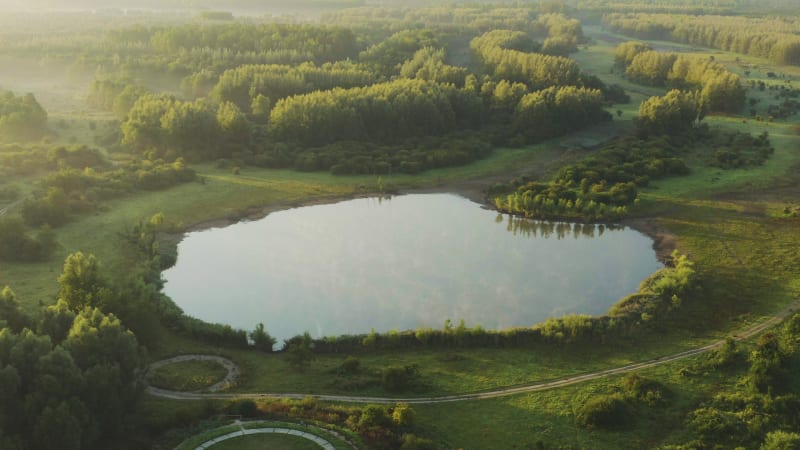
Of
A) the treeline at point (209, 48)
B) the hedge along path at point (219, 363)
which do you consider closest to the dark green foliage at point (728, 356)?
the hedge along path at point (219, 363)

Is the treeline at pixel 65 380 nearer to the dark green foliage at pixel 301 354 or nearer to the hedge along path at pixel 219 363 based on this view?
the hedge along path at pixel 219 363

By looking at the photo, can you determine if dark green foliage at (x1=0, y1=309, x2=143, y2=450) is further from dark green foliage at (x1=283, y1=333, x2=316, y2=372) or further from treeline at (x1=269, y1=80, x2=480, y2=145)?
treeline at (x1=269, y1=80, x2=480, y2=145)

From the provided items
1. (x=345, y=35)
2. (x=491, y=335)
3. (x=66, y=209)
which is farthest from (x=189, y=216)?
(x=345, y=35)

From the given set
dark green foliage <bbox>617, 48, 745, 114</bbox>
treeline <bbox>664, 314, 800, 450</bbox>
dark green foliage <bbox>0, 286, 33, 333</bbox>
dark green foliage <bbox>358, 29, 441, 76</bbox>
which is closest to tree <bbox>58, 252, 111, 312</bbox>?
dark green foliage <bbox>0, 286, 33, 333</bbox>

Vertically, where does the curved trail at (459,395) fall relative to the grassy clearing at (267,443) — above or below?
below

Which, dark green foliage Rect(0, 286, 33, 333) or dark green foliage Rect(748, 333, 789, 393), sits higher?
dark green foliage Rect(0, 286, 33, 333)

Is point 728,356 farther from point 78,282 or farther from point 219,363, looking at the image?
point 78,282
